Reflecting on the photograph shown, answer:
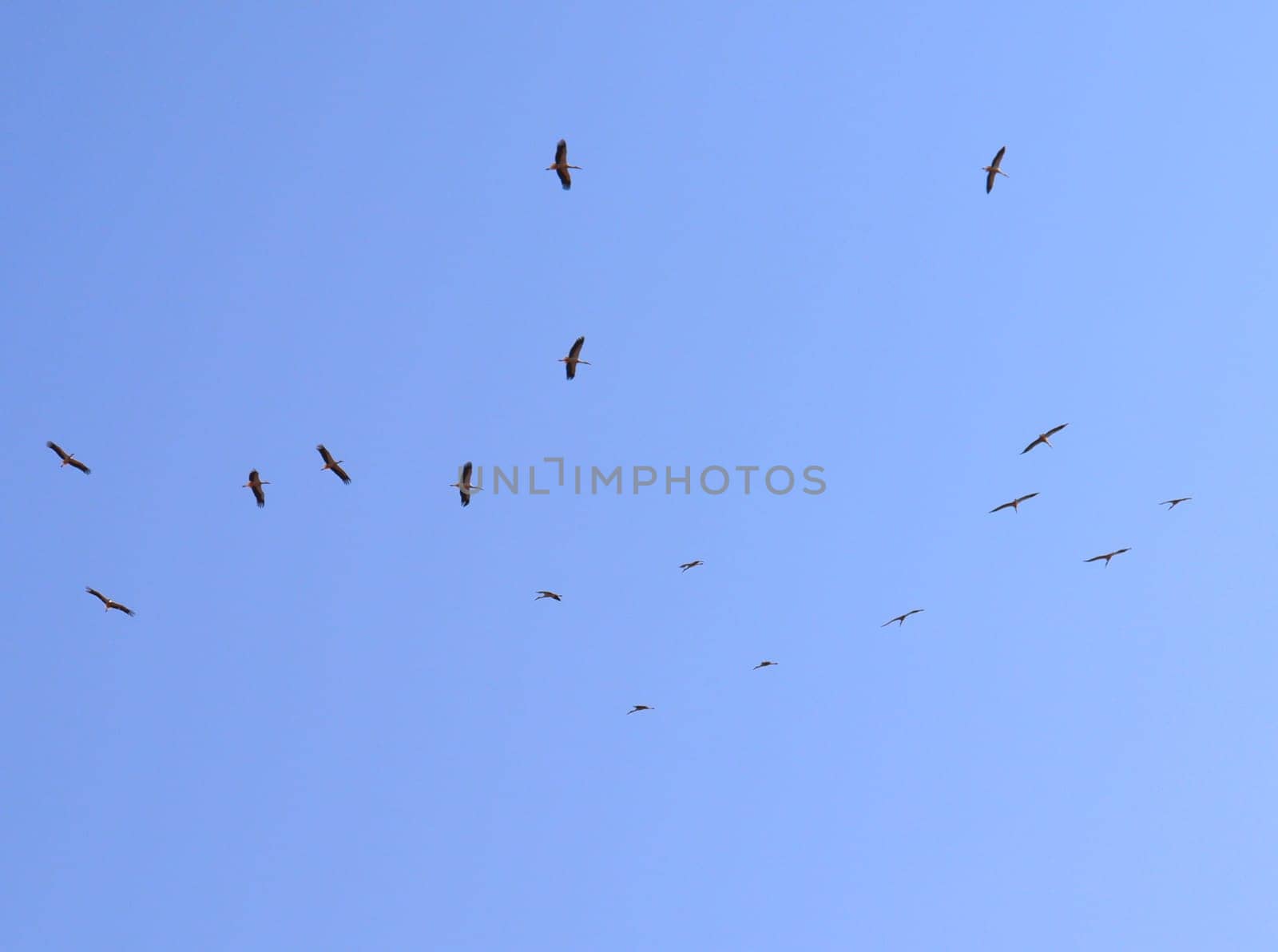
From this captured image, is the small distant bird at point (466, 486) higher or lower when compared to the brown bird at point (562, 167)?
lower

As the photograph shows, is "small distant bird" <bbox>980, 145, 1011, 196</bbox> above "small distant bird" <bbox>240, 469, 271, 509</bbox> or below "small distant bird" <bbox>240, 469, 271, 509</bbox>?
above

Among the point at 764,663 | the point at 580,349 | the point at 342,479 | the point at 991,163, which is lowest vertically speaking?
the point at 764,663

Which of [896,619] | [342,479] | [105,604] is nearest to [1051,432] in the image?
[896,619]

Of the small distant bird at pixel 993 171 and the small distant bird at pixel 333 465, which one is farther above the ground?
the small distant bird at pixel 993 171

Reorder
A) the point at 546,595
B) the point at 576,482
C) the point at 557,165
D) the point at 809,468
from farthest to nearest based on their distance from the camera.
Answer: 1. the point at 809,468
2. the point at 576,482
3. the point at 546,595
4. the point at 557,165

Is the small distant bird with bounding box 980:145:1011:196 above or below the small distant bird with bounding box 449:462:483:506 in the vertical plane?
above

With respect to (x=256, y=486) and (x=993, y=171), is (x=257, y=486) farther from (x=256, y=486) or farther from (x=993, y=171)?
(x=993, y=171)

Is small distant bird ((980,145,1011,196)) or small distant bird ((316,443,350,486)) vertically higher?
small distant bird ((980,145,1011,196))

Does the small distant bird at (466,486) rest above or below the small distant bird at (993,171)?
below

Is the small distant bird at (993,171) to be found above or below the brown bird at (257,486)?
above

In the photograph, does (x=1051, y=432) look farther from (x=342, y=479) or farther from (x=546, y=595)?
(x=342, y=479)

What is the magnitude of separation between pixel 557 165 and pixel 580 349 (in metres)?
8.65

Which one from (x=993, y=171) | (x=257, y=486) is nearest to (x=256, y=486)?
(x=257, y=486)

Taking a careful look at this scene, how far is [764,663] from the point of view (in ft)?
242
